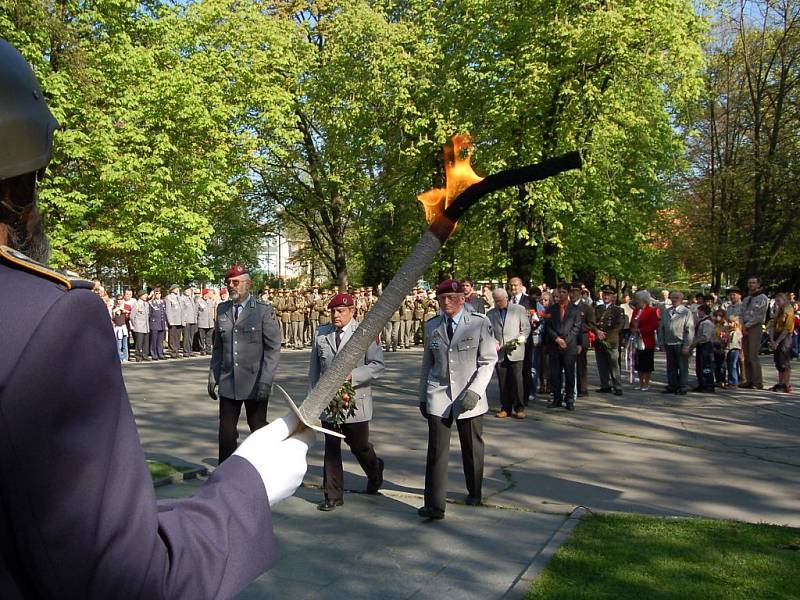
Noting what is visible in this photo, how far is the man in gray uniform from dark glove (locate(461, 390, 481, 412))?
19994 mm

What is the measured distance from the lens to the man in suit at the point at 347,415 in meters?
7.39

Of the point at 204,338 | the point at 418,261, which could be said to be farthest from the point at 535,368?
the point at 418,261

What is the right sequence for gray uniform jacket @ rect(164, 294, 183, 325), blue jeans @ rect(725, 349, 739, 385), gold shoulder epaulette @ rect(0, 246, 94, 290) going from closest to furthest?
gold shoulder epaulette @ rect(0, 246, 94, 290) < blue jeans @ rect(725, 349, 739, 385) < gray uniform jacket @ rect(164, 294, 183, 325)

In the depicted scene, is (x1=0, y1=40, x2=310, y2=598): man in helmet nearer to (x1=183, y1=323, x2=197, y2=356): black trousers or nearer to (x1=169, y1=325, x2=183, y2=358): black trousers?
(x1=169, y1=325, x2=183, y2=358): black trousers

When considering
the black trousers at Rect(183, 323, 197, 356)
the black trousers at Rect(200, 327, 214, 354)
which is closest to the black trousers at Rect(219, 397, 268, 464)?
the black trousers at Rect(183, 323, 197, 356)

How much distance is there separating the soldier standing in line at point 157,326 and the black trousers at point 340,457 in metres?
18.4

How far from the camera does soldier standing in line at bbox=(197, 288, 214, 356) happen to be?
26266 millimetres

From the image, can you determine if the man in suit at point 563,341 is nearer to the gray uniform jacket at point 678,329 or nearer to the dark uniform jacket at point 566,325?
the dark uniform jacket at point 566,325

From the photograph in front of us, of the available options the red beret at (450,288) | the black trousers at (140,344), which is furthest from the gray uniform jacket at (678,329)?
the black trousers at (140,344)

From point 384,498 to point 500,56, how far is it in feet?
76.1

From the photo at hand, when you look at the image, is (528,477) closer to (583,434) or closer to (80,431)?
(583,434)

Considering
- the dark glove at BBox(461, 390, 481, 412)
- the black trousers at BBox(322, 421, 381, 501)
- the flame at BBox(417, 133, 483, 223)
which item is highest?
the flame at BBox(417, 133, 483, 223)

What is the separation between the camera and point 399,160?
102 ft

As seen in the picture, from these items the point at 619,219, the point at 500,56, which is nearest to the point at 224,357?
the point at 500,56
